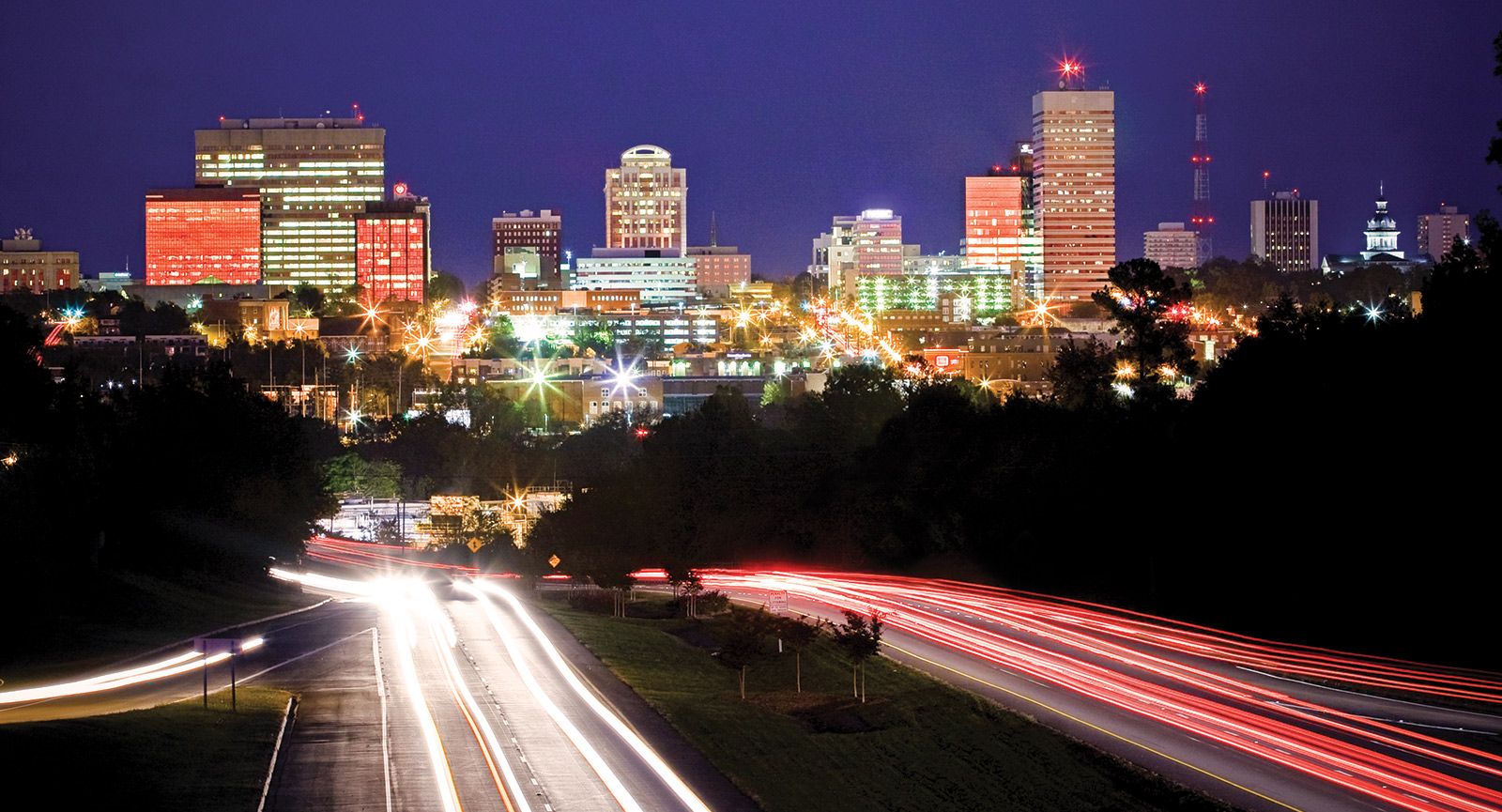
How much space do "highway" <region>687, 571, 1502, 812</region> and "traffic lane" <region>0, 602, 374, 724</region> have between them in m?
13.2

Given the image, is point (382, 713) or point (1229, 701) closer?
point (382, 713)

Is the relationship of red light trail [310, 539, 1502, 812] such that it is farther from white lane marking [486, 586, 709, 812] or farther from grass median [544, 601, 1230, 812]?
white lane marking [486, 586, 709, 812]

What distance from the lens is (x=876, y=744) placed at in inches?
1072

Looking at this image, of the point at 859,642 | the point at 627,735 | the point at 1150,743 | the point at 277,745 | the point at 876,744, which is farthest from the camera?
the point at 859,642

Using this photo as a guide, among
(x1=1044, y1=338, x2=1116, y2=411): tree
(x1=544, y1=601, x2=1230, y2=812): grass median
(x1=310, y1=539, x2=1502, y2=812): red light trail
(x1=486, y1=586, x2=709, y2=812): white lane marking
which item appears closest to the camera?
A: (x1=486, y1=586, x2=709, y2=812): white lane marking

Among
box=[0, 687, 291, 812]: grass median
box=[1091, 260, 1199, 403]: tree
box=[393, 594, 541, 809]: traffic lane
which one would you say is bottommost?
box=[393, 594, 541, 809]: traffic lane

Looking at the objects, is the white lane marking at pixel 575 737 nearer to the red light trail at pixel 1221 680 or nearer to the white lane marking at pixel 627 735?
the white lane marking at pixel 627 735

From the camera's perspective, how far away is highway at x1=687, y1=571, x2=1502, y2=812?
22.9 meters

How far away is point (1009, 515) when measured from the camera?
57.0 metres

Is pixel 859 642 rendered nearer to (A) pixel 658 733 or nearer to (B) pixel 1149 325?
(A) pixel 658 733

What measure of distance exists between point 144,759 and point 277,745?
2.42 metres

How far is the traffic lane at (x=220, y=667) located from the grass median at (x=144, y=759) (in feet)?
5.67

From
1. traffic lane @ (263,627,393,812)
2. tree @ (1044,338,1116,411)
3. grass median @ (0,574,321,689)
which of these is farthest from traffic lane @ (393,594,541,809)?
tree @ (1044,338,1116,411)

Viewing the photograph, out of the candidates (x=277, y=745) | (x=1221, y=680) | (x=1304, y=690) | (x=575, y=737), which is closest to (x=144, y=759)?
(x=277, y=745)
